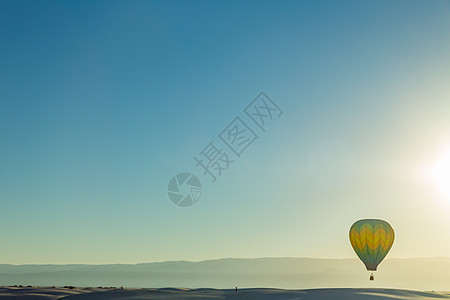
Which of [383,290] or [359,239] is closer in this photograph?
[383,290]

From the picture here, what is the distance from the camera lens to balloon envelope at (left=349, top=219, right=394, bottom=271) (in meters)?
67.4

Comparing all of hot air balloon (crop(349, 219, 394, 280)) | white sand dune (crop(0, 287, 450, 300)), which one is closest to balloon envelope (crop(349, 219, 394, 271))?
hot air balloon (crop(349, 219, 394, 280))

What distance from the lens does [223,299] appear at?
5666 cm

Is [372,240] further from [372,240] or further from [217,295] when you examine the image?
[217,295]

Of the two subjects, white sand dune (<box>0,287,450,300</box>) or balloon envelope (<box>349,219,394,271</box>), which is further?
balloon envelope (<box>349,219,394,271</box>)

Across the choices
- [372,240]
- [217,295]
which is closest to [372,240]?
[372,240]

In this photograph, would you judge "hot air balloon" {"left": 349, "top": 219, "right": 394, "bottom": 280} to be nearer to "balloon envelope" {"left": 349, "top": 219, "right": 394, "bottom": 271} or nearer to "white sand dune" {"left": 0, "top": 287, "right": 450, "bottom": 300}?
"balloon envelope" {"left": 349, "top": 219, "right": 394, "bottom": 271}

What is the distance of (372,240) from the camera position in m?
67.4

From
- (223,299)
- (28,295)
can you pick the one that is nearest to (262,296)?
(223,299)

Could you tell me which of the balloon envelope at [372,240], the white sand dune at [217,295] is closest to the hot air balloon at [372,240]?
the balloon envelope at [372,240]

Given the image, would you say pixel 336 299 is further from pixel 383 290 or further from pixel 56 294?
pixel 56 294

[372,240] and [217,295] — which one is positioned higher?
[372,240]

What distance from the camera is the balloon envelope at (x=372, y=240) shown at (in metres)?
67.4

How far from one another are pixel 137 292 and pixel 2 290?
1442cm
